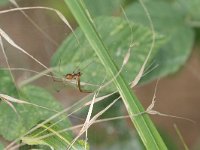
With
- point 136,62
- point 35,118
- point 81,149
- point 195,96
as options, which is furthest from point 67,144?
point 195,96

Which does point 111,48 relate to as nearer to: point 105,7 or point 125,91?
point 105,7

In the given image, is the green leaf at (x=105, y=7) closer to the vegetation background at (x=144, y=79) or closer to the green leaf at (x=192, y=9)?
the vegetation background at (x=144, y=79)

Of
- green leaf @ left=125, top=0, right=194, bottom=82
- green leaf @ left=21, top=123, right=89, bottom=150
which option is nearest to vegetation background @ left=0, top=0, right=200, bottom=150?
green leaf @ left=125, top=0, right=194, bottom=82

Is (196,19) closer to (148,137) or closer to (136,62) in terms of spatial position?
(136,62)

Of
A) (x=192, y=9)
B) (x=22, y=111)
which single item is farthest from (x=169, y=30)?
(x=22, y=111)

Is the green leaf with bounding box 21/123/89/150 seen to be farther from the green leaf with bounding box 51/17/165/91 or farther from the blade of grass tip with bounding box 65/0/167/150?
the green leaf with bounding box 51/17/165/91

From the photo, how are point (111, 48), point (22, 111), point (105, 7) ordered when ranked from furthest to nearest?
point (105, 7) → point (111, 48) → point (22, 111)

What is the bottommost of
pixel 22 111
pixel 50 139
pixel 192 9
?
pixel 50 139
